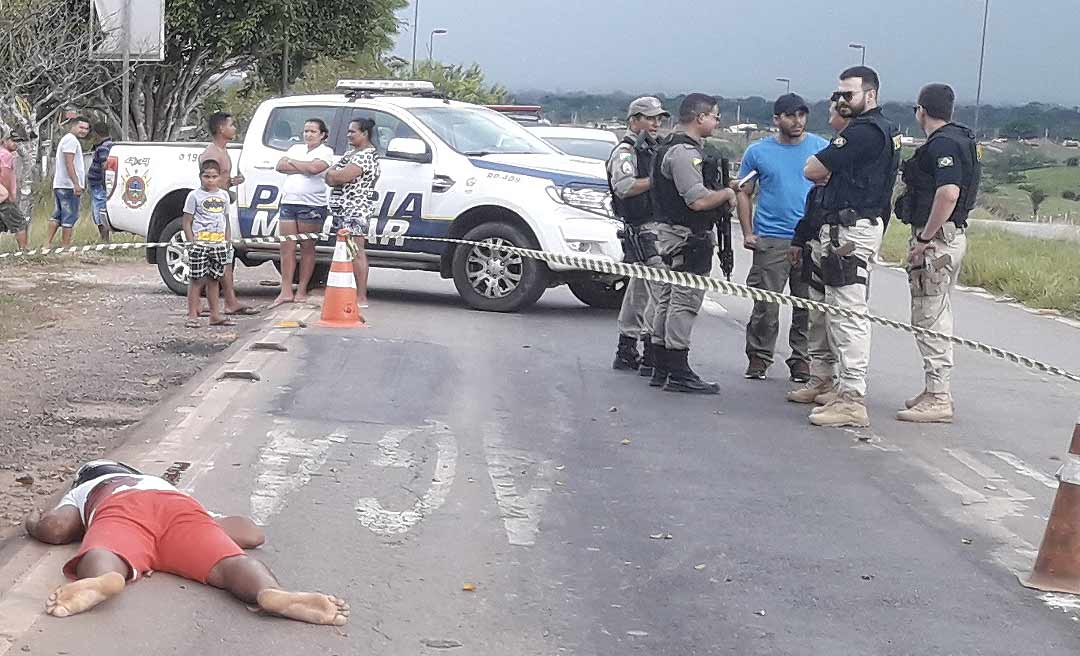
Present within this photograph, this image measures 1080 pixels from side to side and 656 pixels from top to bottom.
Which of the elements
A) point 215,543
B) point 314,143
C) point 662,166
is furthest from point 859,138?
point 314,143

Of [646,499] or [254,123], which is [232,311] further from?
[646,499]

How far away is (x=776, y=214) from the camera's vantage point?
32.6ft

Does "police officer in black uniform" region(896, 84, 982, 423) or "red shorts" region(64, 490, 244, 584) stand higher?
"police officer in black uniform" region(896, 84, 982, 423)

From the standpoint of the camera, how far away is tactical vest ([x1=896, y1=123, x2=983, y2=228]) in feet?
28.0

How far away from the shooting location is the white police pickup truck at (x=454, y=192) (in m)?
12.7

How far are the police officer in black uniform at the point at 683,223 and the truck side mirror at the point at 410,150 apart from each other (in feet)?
12.5

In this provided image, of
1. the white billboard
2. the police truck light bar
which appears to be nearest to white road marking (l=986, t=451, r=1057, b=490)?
the police truck light bar

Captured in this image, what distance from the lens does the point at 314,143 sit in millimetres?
12898

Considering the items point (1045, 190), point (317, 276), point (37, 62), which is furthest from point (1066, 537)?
point (1045, 190)

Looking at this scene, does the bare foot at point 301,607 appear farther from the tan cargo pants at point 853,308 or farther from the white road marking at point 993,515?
the tan cargo pants at point 853,308

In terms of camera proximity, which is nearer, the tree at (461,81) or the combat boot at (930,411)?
the combat boot at (930,411)

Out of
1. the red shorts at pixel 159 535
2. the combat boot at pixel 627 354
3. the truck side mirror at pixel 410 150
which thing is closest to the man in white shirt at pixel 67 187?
the truck side mirror at pixel 410 150

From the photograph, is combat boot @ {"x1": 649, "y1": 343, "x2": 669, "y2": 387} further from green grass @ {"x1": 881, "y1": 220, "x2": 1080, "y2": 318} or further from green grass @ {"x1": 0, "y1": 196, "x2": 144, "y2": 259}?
green grass @ {"x1": 0, "y1": 196, "x2": 144, "y2": 259}

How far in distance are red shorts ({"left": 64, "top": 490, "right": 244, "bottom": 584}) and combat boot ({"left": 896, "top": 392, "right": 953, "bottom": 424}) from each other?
4.87m
